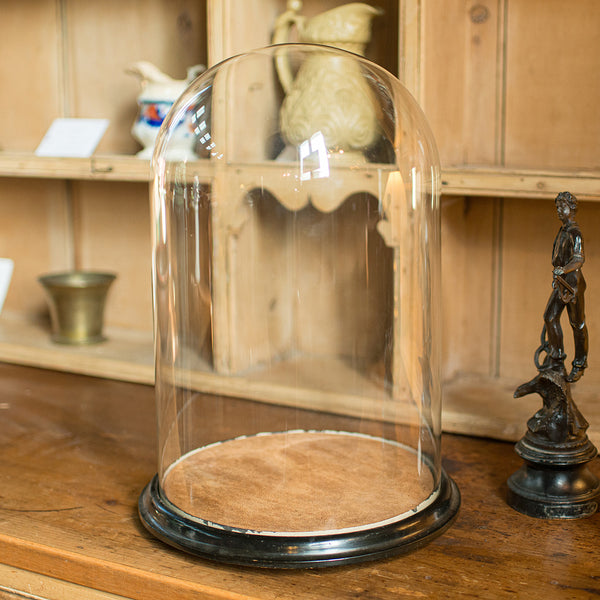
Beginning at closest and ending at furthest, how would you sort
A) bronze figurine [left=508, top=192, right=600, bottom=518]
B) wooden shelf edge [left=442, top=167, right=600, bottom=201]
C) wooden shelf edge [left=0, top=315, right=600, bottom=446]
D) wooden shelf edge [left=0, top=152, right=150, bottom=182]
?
1. bronze figurine [left=508, top=192, right=600, bottom=518]
2. wooden shelf edge [left=442, top=167, right=600, bottom=201]
3. wooden shelf edge [left=0, top=315, right=600, bottom=446]
4. wooden shelf edge [left=0, top=152, right=150, bottom=182]

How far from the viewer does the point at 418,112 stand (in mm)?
1017

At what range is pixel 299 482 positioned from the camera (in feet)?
3.19

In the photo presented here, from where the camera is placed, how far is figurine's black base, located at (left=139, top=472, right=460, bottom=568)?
80 centimetres

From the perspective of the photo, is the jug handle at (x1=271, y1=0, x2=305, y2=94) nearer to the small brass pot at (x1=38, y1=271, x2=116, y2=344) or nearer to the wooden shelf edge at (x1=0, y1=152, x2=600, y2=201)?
the wooden shelf edge at (x1=0, y1=152, x2=600, y2=201)

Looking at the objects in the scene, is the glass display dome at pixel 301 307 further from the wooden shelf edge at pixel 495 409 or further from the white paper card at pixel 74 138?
the white paper card at pixel 74 138

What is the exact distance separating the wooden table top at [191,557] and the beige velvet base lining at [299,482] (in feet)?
0.18

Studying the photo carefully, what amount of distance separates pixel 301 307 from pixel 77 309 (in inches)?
25.4

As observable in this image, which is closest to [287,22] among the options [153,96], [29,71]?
[153,96]

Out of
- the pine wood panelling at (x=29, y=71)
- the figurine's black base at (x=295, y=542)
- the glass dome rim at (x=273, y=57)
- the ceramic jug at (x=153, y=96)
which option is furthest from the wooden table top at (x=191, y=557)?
the pine wood panelling at (x=29, y=71)

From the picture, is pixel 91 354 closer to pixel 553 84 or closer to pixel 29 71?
pixel 29 71

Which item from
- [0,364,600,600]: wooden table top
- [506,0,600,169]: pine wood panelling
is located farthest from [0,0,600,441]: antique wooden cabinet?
[0,364,600,600]: wooden table top

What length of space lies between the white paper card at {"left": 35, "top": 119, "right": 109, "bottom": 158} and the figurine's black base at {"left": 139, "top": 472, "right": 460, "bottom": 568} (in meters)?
0.89

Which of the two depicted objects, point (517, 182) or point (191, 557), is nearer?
point (191, 557)

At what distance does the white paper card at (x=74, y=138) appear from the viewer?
5.16 ft
